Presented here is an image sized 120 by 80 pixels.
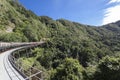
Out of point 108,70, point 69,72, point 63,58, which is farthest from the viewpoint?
point 63,58

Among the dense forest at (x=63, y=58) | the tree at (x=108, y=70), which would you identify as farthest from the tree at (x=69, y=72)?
the tree at (x=108, y=70)

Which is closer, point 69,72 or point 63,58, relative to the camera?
point 69,72

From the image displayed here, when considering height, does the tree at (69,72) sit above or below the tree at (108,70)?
below

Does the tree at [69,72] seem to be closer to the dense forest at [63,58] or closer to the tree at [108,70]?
the dense forest at [63,58]

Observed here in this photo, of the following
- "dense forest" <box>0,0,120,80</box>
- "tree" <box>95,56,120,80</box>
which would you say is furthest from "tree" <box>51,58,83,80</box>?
"tree" <box>95,56,120,80</box>

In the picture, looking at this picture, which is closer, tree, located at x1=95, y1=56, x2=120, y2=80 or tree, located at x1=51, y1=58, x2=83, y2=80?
tree, located at x1=95, y1=56, x2=120, y2=80

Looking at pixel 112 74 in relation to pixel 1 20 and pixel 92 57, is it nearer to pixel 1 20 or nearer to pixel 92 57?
pixel 92 57

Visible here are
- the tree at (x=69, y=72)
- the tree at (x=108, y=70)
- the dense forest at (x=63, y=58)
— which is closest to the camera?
the tree at (x=108, y=70)

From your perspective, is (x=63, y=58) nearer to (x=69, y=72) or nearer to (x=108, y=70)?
(x=69, y=72)

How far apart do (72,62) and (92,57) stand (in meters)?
63.8

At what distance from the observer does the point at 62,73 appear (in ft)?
152

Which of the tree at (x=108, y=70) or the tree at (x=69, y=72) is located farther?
the tree at (x=69, y=72)

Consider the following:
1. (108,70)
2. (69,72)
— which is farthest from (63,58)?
(108,70)

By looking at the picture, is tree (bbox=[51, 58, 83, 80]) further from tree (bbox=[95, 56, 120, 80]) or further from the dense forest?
tree (bbox=[95, 56, 120, 80])
